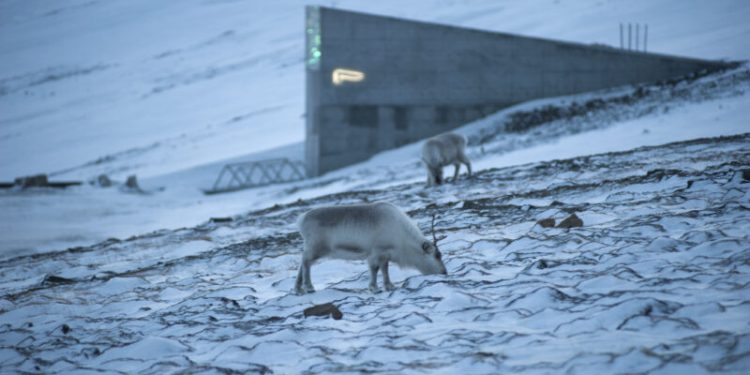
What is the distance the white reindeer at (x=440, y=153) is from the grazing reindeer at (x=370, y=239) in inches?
296

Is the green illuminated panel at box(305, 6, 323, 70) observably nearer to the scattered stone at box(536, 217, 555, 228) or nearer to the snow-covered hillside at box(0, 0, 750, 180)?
the snow-covered hillside at box(0, 0, 750, 180)

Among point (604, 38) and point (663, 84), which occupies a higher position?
point (604, 38)

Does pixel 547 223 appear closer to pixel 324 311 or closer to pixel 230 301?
pixel 324 311

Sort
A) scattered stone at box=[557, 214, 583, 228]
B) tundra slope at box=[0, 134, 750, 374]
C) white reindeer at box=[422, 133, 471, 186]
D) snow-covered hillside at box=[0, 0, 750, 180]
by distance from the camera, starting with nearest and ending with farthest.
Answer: tundra slope at box=[0, 134, 750, 374]
scattered stone at box=[557, 214, 583, 228]
white reindeer at box=[422, 133, 471, 186]
snow-covered hillside at box=[0, 0, 750, 180]

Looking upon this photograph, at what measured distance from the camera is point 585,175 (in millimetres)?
13570

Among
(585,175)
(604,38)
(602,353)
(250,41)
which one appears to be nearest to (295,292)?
(602,353)

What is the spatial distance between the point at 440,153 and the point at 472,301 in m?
8.67

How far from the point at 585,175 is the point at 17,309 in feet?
31.4

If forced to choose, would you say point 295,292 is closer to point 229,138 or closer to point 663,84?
point 663,84

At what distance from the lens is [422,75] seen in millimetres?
27219

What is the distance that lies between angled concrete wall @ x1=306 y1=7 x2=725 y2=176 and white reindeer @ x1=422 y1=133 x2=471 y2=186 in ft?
38.7

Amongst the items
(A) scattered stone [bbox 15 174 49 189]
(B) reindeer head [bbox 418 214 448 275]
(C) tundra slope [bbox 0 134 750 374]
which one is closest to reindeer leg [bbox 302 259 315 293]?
(C) tundra slope [bbox 0 134 750 374]

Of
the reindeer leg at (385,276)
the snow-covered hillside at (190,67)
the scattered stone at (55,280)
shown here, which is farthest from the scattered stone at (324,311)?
the snow-covered hillside at (190,67)

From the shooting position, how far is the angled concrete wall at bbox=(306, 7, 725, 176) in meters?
26.9
